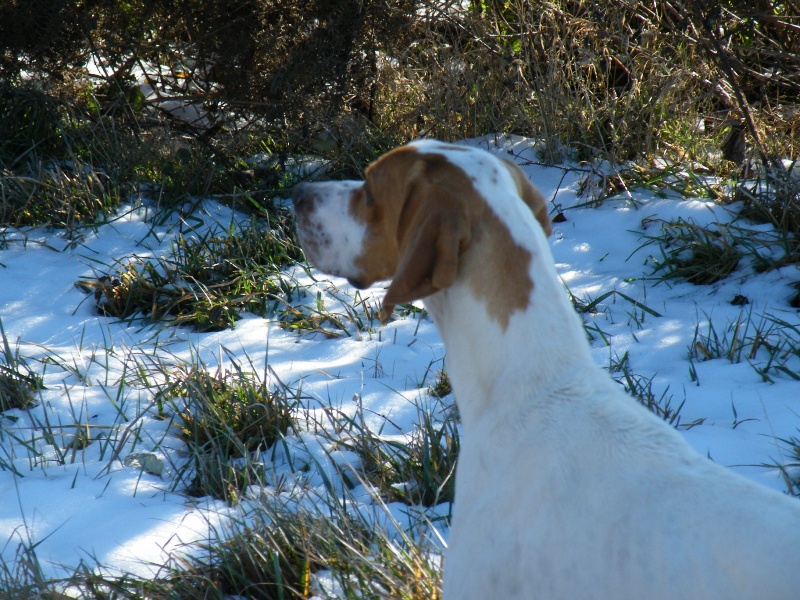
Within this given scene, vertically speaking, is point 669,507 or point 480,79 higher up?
point 480,79

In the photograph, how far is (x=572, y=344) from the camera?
6.86ft

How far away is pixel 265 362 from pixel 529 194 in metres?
1.83

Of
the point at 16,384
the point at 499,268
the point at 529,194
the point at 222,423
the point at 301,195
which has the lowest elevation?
the point at 222,423

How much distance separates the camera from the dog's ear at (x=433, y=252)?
2008 mm

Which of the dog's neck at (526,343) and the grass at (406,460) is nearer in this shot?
the dog's neck at (526,343)

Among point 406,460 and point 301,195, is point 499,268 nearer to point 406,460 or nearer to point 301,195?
point 301,195

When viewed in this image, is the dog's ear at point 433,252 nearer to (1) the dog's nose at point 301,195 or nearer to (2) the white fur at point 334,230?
(2) the white fur at point 334,230

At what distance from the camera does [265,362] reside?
151 inches

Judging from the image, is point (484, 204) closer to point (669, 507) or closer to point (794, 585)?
point (669, 507)

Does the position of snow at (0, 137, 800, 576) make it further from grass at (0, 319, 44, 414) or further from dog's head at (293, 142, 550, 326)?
dog's head at (293, 142, 550, 326)

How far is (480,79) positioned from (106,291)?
320cm

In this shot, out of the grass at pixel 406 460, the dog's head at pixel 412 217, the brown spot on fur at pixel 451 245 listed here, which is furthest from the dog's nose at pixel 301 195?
the grass at pixel 406 460

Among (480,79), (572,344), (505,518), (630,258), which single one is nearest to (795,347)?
(630,258)

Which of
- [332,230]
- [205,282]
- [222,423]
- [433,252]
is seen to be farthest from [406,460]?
[205,282]
